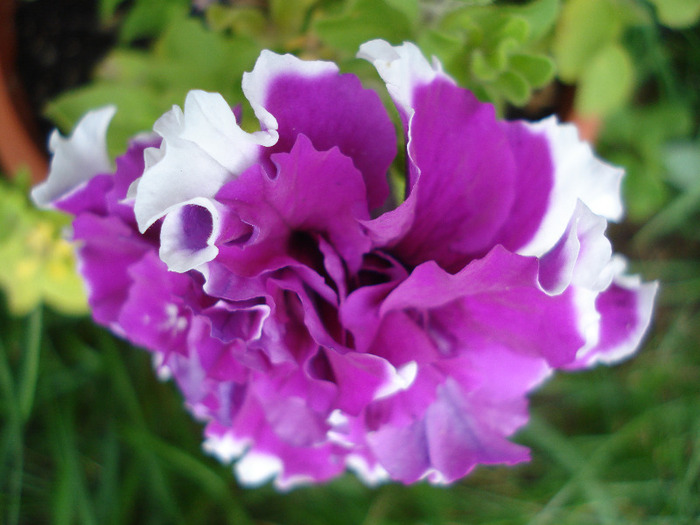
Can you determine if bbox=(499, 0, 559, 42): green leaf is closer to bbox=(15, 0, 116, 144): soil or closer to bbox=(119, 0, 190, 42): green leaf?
bbox=(119, 0, 190, 42): green leaf

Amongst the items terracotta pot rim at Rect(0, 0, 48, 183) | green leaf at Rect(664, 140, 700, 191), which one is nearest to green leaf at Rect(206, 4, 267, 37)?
terracotta pot rim at Rect(0, 0, 48, 183)

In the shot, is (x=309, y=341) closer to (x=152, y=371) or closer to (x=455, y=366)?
(x=455, y=366)

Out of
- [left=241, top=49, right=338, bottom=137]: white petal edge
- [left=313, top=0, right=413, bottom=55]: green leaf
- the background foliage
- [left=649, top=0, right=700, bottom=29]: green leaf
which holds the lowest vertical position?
the background foliage

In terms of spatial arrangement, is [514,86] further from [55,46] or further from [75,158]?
[55,46]

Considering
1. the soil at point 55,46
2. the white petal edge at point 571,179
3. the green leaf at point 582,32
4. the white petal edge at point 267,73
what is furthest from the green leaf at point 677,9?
the soil at point 55,46

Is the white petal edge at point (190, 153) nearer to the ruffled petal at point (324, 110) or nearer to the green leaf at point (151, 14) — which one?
the ruffled petal at point (324, 110)

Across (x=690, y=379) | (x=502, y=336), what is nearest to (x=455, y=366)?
(x=502, y=336)
